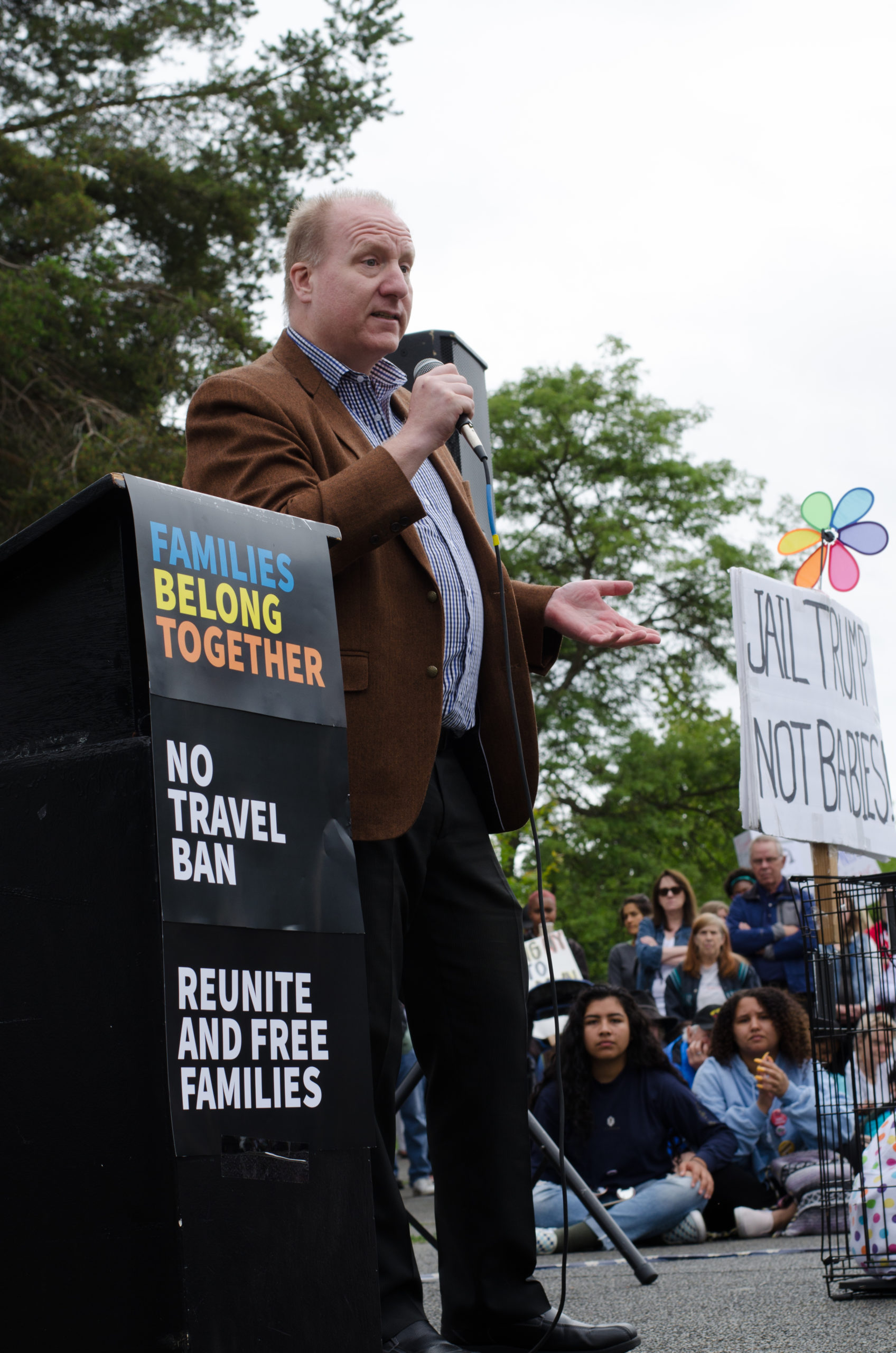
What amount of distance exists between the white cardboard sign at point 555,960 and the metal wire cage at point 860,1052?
13.9 feet

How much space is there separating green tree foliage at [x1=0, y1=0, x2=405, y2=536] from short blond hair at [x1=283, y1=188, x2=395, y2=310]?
37.1 ft

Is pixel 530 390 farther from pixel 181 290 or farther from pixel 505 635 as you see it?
pixel 505 635

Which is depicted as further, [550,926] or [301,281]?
[550,926]

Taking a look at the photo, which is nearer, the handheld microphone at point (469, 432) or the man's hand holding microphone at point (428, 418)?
the man's hand holding microphone at point (428, 418)

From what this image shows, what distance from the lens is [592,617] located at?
2.85 metres

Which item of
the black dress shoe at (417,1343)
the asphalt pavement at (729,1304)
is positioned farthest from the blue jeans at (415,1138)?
the black dress shoe at (417,1343)

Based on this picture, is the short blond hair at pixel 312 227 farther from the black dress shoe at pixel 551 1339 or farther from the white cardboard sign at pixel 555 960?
the white cardboard sign at pixel 555 960

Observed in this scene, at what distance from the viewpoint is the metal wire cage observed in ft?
11.1

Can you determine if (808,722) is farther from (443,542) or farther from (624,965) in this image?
(624,965)

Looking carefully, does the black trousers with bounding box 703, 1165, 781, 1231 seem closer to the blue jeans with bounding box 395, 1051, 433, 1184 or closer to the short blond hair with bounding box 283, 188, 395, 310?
the blue jeans with bounding box 395, 1051, 433, 1184

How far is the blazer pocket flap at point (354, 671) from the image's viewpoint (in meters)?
2.31

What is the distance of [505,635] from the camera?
99.3 inches

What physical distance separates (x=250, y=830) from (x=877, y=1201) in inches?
92.7

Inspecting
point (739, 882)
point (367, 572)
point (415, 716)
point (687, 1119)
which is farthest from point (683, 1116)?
point (367, 572)
